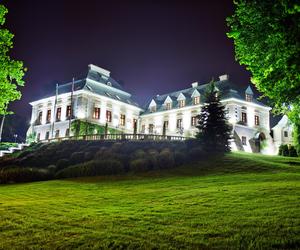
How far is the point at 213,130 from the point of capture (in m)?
32.7

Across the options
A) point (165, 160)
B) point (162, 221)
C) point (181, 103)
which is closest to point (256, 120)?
point (181, 103)

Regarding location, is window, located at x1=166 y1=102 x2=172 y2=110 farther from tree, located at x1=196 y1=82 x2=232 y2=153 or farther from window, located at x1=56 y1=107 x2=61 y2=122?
tree, located at x1=196 y1=82 x2=232 y2=153

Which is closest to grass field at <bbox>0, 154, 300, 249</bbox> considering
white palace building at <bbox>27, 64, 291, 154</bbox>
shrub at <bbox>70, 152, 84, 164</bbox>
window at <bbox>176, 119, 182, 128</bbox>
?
shrub at <bbox>70, 152, 84, 164</bbox>

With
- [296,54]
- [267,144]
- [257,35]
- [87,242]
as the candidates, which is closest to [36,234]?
[87,242]

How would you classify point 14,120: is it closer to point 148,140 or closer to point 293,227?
point 148,140

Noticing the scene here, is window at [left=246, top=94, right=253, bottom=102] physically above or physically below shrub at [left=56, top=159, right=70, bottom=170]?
above

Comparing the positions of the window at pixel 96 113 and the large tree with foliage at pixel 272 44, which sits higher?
the window at pixel 96 113

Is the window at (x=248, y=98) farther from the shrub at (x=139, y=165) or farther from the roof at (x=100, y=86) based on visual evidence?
the shrub at (x=139, y=165)

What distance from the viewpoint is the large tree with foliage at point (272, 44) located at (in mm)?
11234

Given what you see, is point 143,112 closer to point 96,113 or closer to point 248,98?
point 96,113

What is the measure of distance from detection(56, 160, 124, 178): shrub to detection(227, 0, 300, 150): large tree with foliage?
43.0 ft

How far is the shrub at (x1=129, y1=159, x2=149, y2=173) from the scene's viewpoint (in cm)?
2552

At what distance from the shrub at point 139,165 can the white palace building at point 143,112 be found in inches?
897

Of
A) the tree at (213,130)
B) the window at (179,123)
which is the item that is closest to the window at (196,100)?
the window at (179,123)
